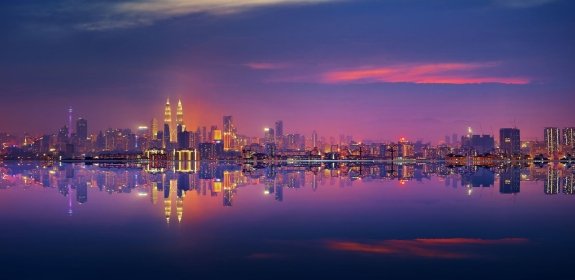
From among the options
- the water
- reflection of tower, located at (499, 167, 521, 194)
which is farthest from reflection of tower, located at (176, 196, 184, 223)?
reflection of tower, located at (499, 167, 521, 194)

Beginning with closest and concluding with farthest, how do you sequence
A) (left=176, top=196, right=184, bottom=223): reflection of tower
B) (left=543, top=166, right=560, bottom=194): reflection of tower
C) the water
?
the water, (left=176, top=196, right=184, bottom=223): reflection of tower, (left=543, top=166, right=560, bottom=194): reflection of tower

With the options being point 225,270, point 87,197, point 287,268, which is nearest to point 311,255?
point 287,268

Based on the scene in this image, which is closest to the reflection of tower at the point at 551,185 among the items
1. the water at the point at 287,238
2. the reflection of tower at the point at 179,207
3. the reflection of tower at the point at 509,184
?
the reflection of tower at the point at 509,184

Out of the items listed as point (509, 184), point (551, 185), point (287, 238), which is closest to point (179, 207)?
point (287, 238)

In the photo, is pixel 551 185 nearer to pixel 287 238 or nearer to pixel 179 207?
pixel 179 207

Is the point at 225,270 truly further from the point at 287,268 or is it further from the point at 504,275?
the point at 504,275

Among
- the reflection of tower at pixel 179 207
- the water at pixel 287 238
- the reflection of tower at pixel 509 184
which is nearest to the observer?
the water at pixel 287 238

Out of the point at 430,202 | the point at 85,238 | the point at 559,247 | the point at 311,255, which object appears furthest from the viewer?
the point at 430,202

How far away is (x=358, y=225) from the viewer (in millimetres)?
24188

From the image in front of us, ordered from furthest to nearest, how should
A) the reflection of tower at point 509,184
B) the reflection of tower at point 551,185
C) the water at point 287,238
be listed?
the reflection of tower at point 509,184 < the reflection of tower at point 551,185 < the water at point 287,238

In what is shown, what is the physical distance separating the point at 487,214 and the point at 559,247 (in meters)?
9.64

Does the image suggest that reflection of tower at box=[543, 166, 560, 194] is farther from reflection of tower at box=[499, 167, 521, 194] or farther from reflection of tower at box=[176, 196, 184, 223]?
reflection of tower at box=[176, 196, 184, 223]

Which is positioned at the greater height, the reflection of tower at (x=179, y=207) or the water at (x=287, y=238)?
the reflection of tower at (x=179, y=207)

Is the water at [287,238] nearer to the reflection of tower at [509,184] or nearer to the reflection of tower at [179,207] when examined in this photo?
the reflection of tower at [179,207]
